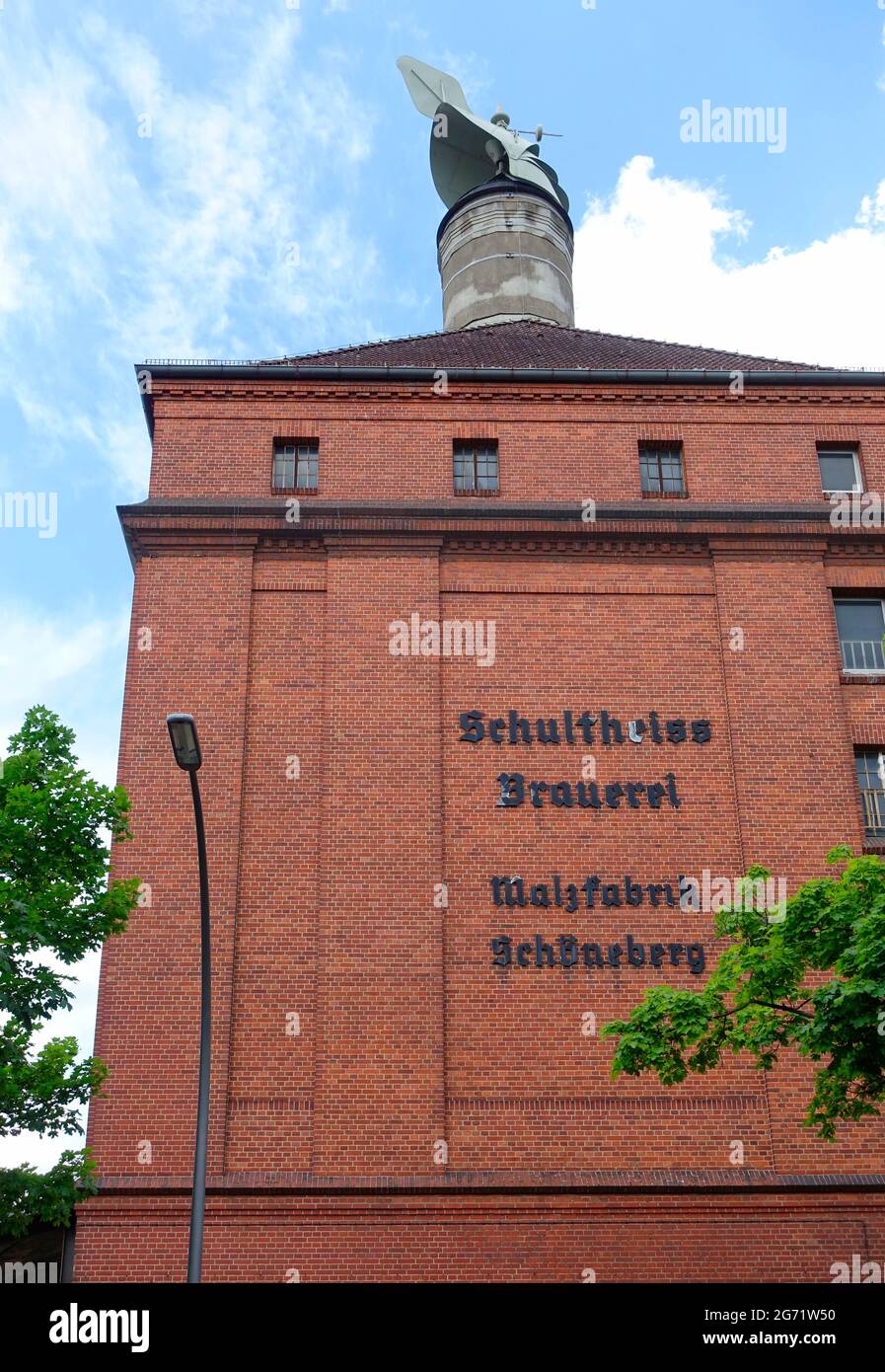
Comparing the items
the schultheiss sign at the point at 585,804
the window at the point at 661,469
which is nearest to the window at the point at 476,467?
the window at the point at 661,469

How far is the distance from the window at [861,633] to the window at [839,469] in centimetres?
210

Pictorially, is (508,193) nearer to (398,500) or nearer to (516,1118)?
(398,500)

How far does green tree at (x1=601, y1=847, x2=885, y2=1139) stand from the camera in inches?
492

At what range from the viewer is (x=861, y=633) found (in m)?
20.8

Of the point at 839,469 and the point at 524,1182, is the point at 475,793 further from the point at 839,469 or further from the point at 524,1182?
the point at 839,469

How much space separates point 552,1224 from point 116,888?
7077mm

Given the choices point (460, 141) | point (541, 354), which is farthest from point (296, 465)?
point (460, 141)

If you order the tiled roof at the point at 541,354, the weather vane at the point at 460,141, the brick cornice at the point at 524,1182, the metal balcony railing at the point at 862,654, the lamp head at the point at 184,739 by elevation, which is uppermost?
the weather vane at the point at 460,141

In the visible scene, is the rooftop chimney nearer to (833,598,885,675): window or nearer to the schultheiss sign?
(833,598,885,675): window

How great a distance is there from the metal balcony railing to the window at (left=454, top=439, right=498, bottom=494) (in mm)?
6323

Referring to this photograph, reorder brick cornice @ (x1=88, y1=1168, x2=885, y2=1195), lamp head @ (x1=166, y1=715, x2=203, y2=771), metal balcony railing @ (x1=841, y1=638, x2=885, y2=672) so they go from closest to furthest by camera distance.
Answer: lamp head @ (x1=166, y1=715, x2=203, y2=771)
brick cornice @ (x1=88, y1=1168, x2=885, y2=1195)
metal balcony railing @ (x1=841, y1=638, x2=885, y2=672)

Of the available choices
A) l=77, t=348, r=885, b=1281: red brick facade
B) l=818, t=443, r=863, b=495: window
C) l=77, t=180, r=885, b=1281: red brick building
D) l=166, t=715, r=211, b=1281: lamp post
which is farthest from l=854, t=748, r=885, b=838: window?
l=166, t=715, r=211, b=1281: lamp post

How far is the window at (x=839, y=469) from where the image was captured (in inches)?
860

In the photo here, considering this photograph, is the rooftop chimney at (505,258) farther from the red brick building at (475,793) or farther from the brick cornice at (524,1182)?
the brick cornice at (524,1182)
